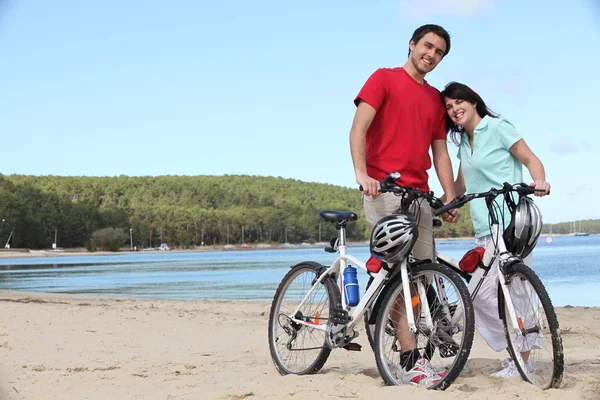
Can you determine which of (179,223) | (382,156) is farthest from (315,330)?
(179,223)

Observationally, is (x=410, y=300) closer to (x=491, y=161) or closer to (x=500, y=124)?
(x=491, y=161)

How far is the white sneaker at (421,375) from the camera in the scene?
12.1ft

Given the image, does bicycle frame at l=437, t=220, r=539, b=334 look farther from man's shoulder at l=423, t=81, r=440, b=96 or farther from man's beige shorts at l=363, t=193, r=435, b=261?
man's shoulder at l=423, t=81, r=440, b=96

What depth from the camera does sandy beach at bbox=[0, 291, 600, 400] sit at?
378 centimetres

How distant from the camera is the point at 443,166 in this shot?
4.41 metres

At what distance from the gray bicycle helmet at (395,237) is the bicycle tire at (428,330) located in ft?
0.46

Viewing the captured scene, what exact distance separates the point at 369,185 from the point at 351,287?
70 centimetres

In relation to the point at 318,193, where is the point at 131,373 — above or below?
below

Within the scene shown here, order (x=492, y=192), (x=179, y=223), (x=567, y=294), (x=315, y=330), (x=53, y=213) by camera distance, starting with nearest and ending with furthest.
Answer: (x=492, y=192), (x=315, y=330), (x=567, y=294), (x=53, y=213), (x=179, y=223)

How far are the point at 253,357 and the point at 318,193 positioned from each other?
505ft

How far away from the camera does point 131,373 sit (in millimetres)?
4766

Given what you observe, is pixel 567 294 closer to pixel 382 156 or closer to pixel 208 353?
pixel 208 353

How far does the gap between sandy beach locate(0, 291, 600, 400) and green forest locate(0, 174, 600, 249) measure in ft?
369

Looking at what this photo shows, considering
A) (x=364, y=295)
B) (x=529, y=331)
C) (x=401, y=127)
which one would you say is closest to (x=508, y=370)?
(x=529, y=331)
